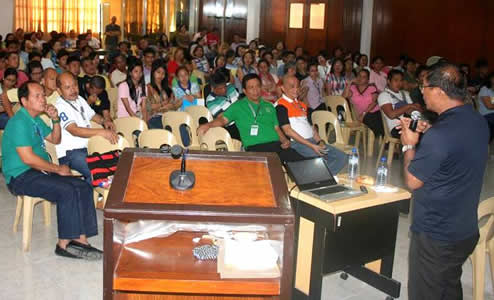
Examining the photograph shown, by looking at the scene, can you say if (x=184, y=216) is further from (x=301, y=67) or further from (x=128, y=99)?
(x=301, y=67)

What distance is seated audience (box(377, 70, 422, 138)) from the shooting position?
6469 mm

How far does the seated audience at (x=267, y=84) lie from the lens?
7.47 meters

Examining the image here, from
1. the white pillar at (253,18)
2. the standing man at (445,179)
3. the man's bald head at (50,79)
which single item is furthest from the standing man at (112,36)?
the standing man at (445,179)

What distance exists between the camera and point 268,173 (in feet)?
6.72

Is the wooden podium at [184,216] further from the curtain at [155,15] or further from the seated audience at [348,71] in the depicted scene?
the curtain at [155,15]

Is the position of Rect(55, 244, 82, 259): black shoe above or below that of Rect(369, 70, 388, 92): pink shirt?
below

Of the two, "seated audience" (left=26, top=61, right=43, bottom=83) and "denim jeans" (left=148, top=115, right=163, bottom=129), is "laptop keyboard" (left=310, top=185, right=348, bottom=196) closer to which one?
"denim jeans" (left=148, top=115, right=163, bottom=129)

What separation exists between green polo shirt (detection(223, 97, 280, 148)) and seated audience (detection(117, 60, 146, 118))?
1461 millimetres

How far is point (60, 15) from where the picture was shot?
61.4ft

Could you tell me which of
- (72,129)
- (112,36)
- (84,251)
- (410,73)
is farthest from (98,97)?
(112,36)

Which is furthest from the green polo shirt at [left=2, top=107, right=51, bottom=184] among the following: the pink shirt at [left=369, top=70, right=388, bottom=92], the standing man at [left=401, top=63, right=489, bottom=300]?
the pink shirt at [left=369, top=70, right=388, bottom=92]

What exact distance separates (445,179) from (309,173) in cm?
93

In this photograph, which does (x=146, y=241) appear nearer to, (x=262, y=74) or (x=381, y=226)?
(x=381, y=226)

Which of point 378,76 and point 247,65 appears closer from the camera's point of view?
point 247,65
